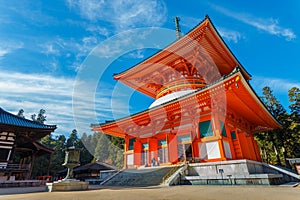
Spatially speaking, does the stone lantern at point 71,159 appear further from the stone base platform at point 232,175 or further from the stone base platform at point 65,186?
the stone base platform at point 232,175

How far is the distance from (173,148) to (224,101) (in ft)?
13.4

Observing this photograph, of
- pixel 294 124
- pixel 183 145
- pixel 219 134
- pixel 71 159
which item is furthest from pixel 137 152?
pixel 294 124

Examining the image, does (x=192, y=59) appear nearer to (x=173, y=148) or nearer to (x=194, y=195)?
(x=173, y=148)

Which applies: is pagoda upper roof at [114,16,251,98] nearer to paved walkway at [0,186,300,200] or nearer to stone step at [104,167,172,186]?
stone step at [104,167,172,186]

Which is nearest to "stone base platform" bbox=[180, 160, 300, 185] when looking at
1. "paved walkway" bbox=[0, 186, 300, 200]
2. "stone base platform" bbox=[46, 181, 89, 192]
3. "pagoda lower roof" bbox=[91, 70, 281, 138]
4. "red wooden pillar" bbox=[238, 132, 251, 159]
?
"paved walkway" bbox=[0, 186, 300, 200]

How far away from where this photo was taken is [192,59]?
39.9 ft

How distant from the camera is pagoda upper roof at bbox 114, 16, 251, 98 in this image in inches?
416

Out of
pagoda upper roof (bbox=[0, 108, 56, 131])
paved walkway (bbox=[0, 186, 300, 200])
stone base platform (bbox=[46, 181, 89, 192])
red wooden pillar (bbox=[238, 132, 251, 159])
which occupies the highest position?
pagoda upper roof (bbox=[0, 108, 56, 131])

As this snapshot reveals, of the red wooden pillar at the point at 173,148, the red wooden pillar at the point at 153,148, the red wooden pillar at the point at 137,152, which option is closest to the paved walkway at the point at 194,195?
the red wooden pillar at the point at 173,148

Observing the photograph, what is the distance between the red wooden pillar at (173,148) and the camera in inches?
404

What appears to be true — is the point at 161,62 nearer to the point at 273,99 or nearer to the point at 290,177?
the point at 290,177

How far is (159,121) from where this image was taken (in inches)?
460

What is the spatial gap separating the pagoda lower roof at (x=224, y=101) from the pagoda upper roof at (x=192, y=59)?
12.2 feet

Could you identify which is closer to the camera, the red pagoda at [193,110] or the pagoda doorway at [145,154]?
the red pagoda at [193,110]
